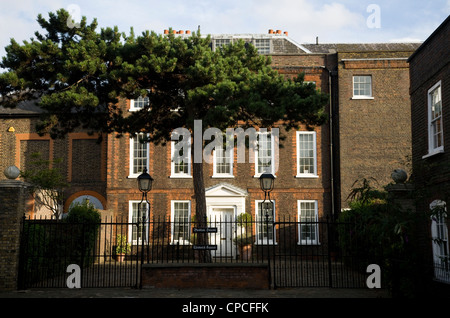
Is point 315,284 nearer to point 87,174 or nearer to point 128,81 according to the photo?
point 128,81

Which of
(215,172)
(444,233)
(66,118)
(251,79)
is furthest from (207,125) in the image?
(215,172)

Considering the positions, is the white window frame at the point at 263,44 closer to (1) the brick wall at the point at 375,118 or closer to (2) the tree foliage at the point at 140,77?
(1) the brick wall at the point at 375,118

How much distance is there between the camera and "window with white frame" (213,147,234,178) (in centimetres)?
2517

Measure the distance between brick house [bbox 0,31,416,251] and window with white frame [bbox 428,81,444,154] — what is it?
10620mm

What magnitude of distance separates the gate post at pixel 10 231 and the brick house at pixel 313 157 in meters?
10.8

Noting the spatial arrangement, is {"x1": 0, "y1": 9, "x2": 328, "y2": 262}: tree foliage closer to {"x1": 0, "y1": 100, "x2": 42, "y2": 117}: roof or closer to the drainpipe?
the drainpipe

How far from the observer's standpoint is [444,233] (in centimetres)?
1298

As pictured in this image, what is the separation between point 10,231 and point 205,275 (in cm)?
541

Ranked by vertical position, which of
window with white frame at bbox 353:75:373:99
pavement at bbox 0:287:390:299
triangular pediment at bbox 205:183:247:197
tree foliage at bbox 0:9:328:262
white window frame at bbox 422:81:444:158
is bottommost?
pavement at bbox 0:287:390:299

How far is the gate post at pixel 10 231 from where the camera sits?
43.8 feet

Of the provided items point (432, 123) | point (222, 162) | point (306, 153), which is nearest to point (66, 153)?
point (222, 162)

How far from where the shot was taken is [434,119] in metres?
13.3

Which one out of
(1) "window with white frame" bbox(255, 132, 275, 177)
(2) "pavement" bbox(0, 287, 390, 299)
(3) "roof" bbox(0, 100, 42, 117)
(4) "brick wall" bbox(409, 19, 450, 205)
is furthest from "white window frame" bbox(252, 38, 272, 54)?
(2) "pavement" bbox(0, 287, 390, 299)

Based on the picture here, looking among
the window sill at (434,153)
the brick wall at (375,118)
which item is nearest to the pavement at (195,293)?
the window sill at (434,153)
